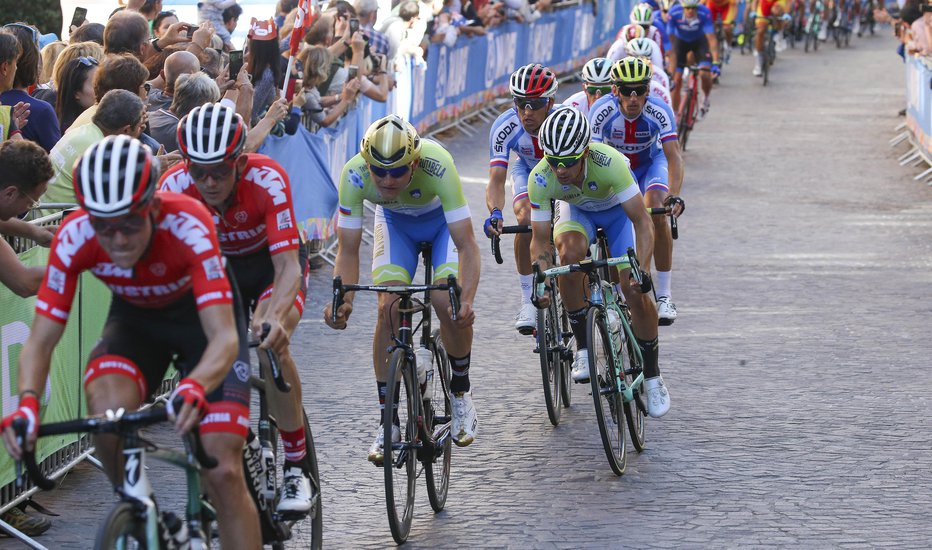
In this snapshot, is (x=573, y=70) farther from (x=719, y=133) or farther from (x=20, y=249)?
(x=20, y=249)

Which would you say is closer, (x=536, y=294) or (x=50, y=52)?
(x=536, y=294)

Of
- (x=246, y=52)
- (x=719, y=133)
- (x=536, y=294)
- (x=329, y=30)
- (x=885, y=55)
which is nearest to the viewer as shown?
(x=536, y=294)

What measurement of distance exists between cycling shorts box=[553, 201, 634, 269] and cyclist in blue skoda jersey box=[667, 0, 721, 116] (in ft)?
39.7

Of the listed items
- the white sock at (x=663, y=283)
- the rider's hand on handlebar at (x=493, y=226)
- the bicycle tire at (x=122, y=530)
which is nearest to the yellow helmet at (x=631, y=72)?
the white sock at (x=663, y=283)

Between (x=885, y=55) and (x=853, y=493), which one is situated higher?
(x=853, y=493)

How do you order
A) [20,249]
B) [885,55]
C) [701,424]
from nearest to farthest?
1. [20,249]
2. [701,424]
3. [885,55]

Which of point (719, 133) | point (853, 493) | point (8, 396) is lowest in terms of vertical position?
point (719, 133)

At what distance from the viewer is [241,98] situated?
10008 millimetres

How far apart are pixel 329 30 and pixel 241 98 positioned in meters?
3.46

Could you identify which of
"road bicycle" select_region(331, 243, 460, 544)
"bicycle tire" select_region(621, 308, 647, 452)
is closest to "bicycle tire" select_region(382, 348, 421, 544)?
"road bicycle" select_region(331, 243, 460, 544)

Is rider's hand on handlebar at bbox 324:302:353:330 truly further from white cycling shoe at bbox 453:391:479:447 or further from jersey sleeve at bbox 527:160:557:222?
jersey sleeve at bbox 527:160:557:222

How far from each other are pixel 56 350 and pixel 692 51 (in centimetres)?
1511

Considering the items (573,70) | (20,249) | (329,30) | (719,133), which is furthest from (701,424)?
(573,70)

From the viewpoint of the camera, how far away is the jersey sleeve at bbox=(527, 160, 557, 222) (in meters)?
8.26
